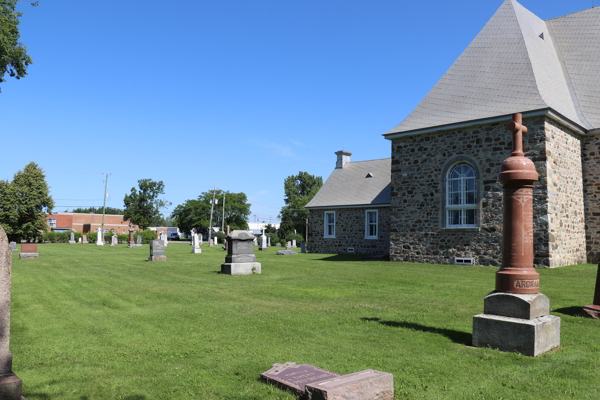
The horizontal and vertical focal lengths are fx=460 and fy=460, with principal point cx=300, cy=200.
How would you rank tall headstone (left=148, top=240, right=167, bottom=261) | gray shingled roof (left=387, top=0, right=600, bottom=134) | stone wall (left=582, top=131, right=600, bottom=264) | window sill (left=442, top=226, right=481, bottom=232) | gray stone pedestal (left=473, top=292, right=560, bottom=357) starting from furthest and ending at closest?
1. tall headstone (left=148, top=240, right=167, bottom=261)
2. stone wall (left=582, top=131, right=600, bottom=264)
3. gray shingled roof (left=387, top=0, right=600, bottom=134)
4. window sill (left=442, top=226, right=481, bottom=232)
5. gray stone pedestal (left=473, top=292, right=560, bottom=357)

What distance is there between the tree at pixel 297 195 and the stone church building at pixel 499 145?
46.8 metres

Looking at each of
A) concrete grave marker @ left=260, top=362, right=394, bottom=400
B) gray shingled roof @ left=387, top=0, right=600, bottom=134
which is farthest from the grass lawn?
gray shingled roof @ left=387, top=0, right=600, bottom=134

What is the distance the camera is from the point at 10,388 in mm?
3256

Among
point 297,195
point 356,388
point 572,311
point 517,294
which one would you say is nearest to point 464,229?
point 572,311

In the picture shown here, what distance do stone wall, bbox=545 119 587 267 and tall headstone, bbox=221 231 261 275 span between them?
1020cm

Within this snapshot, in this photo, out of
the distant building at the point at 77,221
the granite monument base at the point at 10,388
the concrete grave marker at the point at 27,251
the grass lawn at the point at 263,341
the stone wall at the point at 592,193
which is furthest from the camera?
the distant building at the point at 77,221

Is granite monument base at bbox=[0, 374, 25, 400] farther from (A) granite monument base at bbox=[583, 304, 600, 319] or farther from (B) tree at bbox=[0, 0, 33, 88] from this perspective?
(B) tree at bbox=[0, 0, 33, 88]

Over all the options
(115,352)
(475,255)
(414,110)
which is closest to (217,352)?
(115,352)

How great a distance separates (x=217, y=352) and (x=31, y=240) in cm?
5490

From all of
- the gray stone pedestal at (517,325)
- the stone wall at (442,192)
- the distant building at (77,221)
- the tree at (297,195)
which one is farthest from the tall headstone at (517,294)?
the distant building at (77,221)

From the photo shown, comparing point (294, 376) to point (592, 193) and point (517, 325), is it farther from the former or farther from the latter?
point (592, 193)

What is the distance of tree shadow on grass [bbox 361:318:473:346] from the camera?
5.96 m

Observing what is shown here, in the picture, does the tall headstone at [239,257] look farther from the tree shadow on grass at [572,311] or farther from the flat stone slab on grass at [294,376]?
the flat stone slab on grass at [294,376]

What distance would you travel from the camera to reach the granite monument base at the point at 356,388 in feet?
11.3
